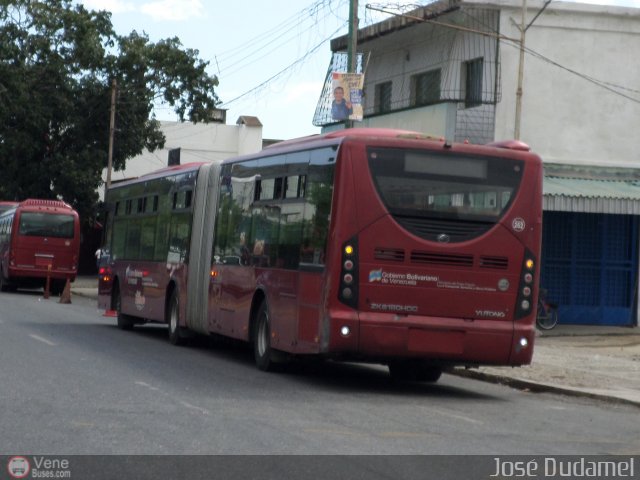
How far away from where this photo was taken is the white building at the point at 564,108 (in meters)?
29.0

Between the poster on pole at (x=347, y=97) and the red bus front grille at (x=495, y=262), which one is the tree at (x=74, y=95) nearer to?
the poster on pole at (x=347, y=97)

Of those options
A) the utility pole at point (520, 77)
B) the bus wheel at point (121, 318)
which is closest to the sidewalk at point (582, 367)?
the utility pole at point (520, 77)

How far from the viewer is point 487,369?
18734 millimetres

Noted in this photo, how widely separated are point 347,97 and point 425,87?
6814 mm

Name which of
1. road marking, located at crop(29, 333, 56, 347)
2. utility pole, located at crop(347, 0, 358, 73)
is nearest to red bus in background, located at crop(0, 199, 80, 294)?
utility pole, located at crop(347, 0, 358, 73)

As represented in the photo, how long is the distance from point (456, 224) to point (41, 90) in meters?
42.2

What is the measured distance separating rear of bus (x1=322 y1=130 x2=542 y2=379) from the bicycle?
41.3 ft

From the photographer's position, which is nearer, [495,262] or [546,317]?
[495,262]

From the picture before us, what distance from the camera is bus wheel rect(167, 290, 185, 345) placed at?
21.7 m

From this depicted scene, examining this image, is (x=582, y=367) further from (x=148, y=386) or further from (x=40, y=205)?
(x=40, y=205)

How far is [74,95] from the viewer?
180 ft
